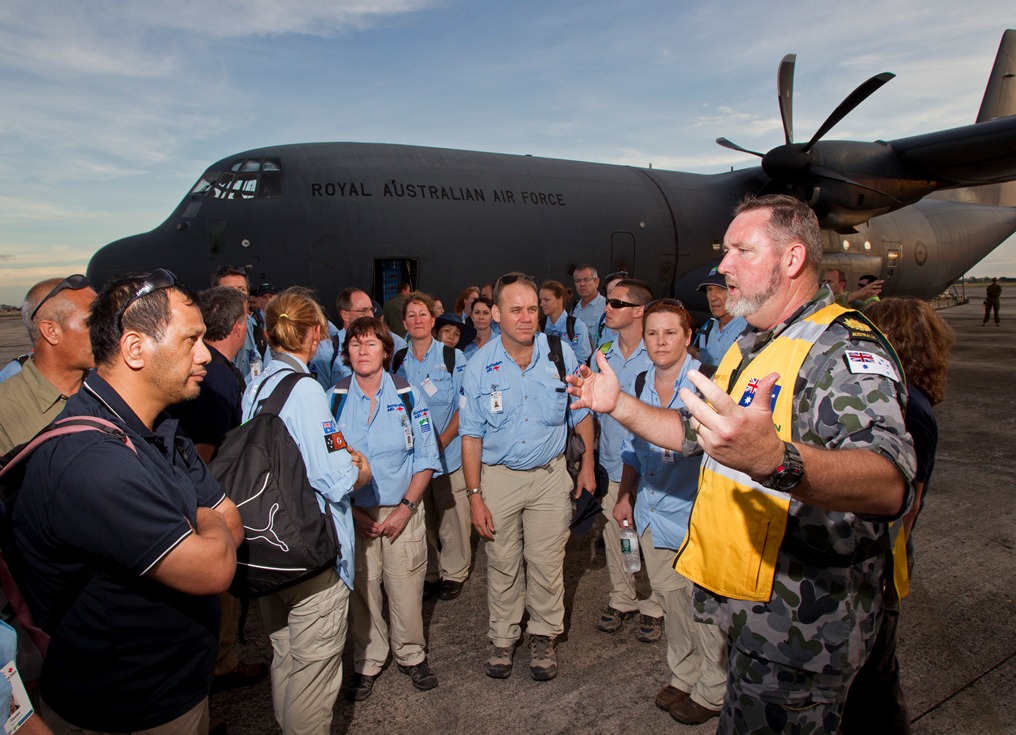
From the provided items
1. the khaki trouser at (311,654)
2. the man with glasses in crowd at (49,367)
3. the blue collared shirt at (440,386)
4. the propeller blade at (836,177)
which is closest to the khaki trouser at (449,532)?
the blue collared shirt at (440,386)

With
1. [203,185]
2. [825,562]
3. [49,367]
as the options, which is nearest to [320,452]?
[49,367]

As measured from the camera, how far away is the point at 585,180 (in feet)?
38.2

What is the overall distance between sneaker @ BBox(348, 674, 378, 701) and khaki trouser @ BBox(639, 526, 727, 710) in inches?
62.6

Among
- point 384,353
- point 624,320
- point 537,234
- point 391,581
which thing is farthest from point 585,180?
point 391,581

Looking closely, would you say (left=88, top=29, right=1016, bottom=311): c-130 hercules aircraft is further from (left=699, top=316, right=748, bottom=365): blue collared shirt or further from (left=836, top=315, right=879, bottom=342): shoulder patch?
(left=836, top=315, right=879, bottom=342): shoulder patch

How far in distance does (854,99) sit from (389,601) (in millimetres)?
11276

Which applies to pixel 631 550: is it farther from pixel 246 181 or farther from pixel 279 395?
pixel 246 181

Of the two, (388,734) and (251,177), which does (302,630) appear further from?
(251,177)

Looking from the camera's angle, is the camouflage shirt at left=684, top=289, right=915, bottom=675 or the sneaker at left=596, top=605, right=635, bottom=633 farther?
the sneaker at left=596, top=605, right=635, bottom=633

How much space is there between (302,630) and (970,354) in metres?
17.6

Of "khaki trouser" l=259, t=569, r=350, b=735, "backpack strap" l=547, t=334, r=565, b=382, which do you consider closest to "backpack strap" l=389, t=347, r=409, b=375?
"backpack strap" l=547, t=334, r=565, b=382

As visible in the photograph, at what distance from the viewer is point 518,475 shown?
11.8 feet

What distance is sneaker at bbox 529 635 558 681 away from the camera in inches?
133

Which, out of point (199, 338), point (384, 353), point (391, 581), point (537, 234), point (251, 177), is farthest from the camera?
point (537, 234)
